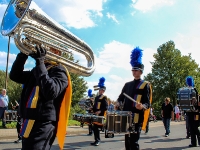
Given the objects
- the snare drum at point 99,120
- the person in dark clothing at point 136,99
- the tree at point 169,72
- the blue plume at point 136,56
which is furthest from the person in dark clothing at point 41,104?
the tree at point 169,72

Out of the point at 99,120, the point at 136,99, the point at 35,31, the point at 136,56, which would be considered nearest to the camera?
the point at 35,31

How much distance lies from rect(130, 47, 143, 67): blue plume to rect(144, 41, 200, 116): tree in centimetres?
3877

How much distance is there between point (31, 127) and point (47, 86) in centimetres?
49

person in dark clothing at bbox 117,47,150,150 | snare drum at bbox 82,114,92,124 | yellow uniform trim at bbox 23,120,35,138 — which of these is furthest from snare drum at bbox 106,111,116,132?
snare drum at bbox 82,114,92,124

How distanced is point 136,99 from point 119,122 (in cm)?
70

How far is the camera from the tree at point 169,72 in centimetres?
4356

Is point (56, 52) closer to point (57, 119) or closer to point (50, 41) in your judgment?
point (50, 41)

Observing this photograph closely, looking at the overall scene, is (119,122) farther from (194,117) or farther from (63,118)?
(194,117)

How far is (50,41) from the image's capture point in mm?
3303

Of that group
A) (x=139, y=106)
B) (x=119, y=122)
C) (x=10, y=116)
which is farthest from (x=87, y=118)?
(x=10, y=116)

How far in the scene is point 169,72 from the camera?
44.7 meters

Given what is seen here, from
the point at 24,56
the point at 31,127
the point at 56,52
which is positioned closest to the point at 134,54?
the point at 56,52

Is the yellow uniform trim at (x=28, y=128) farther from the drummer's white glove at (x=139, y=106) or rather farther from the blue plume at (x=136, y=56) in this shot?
the blue plume at (x=136, y=56)

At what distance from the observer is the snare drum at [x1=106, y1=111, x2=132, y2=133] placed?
4.77 metres
